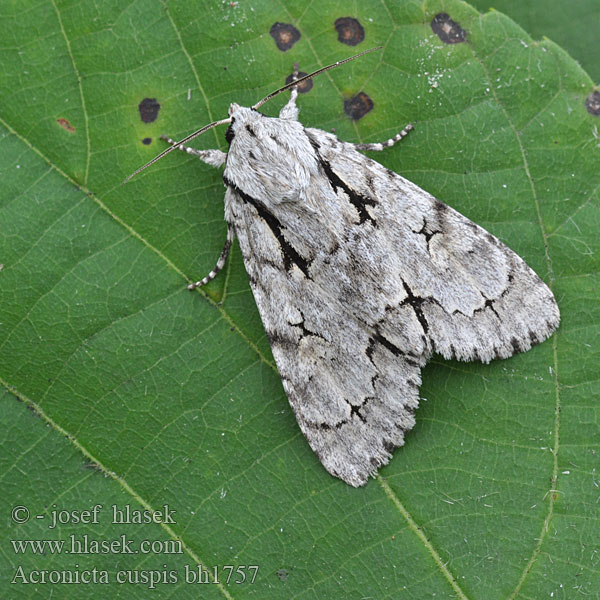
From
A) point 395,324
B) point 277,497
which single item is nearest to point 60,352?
point 277,497

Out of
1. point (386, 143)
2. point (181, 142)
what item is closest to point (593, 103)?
point (386, 143)

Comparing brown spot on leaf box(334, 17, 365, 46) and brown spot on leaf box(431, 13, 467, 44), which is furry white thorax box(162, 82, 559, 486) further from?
brown spot on leaf box(431, 13, 467, 44)

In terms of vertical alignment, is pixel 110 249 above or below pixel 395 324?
above

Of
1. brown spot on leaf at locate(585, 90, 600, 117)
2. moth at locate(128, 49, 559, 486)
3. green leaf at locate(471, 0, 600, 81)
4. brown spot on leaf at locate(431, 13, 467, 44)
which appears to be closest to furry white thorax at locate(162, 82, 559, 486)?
moth at locate(128, 49, 559, 486)

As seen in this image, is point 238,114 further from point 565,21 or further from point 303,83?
point 565,21

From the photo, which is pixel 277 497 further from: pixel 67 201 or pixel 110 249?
pixel 67 201

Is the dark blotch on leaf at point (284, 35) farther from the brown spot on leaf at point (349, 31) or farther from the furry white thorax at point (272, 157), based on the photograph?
the furry white thorax at point (272, 157)
